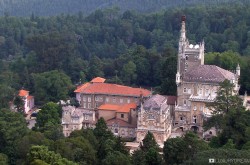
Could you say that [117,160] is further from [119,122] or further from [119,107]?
[119,107]

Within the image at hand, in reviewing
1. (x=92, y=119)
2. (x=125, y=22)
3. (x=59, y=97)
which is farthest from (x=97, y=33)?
(x=92, y=119)

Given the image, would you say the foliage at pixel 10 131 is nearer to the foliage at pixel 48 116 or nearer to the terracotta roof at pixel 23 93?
the foliage at pixel 48 116

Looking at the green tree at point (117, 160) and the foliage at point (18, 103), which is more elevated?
the foliage at point (18, 103)

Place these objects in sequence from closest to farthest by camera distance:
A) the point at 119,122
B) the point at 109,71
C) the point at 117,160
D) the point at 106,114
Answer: the point at 117,160
the point at 119,122
the point at 106,114
the point at 109,71

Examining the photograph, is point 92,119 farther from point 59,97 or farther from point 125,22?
point 125,22

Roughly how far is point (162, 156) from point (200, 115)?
11.3 m

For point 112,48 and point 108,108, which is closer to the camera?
point 108,108

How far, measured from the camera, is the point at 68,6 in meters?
149

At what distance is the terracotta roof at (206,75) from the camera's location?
53.1 meters

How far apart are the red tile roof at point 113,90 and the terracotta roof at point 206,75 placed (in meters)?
5.69

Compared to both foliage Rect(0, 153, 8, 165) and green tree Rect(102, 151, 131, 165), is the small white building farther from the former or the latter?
green tree Rect(102, 151, 131, 165)

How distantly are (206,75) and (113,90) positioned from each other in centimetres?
1053

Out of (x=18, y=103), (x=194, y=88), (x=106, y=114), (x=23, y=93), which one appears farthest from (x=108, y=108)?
(x=23, y=93)

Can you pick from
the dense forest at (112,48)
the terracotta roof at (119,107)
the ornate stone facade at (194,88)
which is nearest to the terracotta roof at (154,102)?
the ornate stone facade at (194,88)
